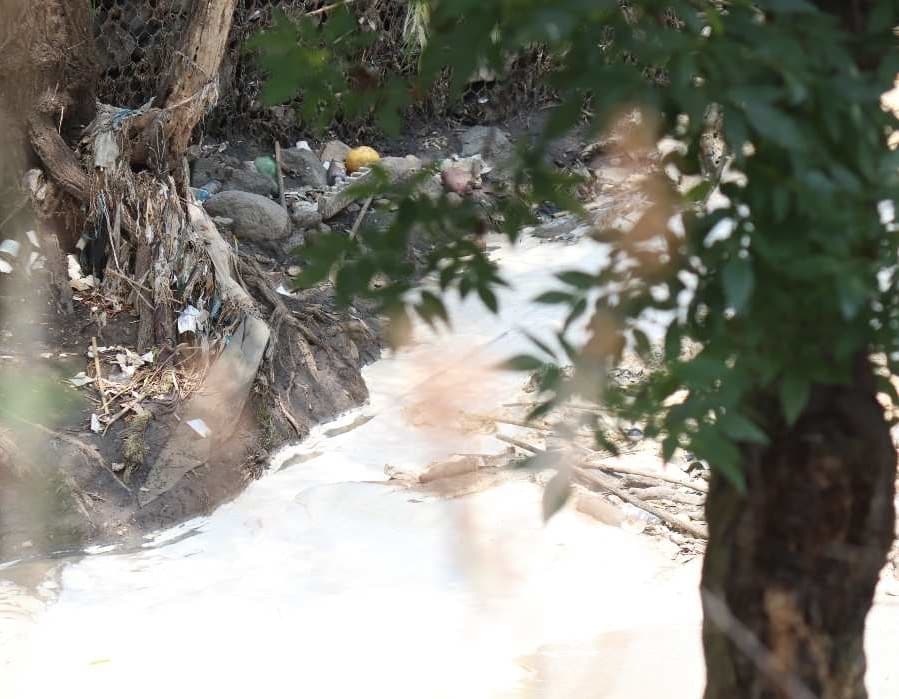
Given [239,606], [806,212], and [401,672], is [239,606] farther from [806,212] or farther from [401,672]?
[806,212]

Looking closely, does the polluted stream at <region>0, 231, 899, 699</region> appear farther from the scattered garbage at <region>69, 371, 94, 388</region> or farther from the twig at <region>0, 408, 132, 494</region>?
the scattered garbage at <region>69, 371, 94, 388</region>

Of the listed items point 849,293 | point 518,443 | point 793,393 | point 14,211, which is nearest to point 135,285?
point 14,211

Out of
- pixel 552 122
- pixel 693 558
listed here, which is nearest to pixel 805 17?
pixel 552 122

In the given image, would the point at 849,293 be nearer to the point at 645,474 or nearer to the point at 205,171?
the point at 645,474

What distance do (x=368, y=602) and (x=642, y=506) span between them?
1335 millimetres

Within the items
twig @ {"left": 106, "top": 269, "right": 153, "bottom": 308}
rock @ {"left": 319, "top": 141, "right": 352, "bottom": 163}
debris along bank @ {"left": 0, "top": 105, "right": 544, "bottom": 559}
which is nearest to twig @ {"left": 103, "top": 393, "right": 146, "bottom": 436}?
debris along bank @ {"left": 0, "top": 105, "right": 544, "bottom": 559}

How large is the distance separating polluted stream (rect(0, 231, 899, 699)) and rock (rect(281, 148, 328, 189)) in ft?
12.0

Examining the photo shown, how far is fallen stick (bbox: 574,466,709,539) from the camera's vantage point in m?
4.48

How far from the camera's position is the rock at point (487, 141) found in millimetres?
9359

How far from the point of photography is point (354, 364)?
Answer: 6.47 m

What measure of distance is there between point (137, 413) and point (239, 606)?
164 cm

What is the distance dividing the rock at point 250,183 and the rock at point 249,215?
0.51m

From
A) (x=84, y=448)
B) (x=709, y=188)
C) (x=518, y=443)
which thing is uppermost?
(x=709, y=188)

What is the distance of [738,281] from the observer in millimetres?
1305
